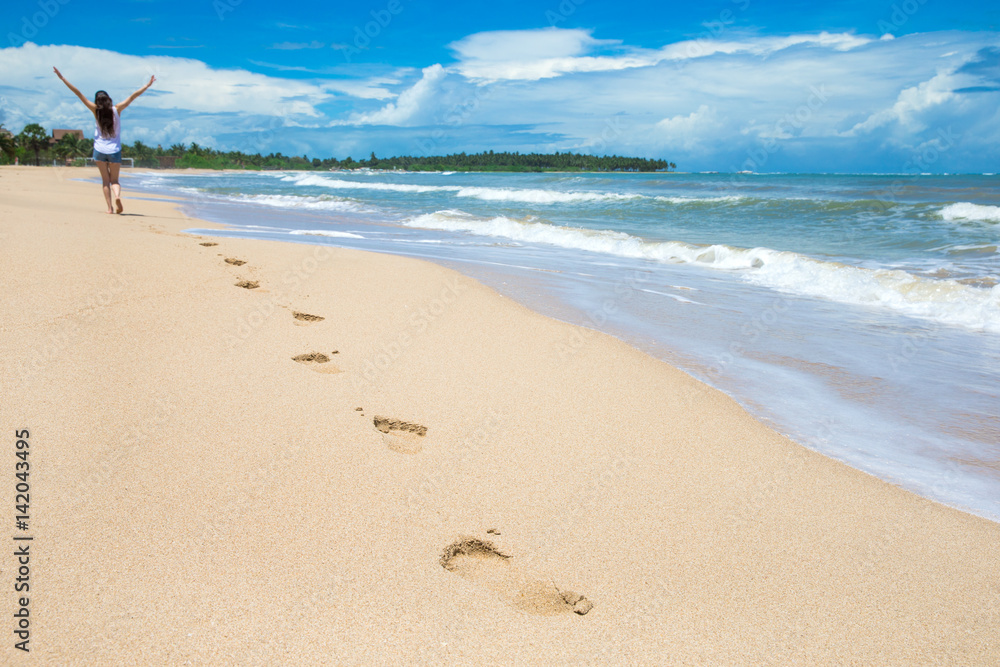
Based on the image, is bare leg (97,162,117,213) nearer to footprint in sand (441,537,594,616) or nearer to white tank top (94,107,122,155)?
white tank top (94,107,122,155)

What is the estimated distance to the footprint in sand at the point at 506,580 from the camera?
5.60 ft

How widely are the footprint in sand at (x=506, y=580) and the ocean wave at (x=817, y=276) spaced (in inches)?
232

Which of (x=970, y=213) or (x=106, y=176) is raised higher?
(x=106, y=176)

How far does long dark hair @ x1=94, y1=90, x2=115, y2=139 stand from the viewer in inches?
307

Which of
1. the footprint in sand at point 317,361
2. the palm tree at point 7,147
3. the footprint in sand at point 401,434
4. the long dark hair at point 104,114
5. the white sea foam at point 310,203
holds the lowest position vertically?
the footprint in sand at point 401,434

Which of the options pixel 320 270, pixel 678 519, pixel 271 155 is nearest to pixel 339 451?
pixel 678 519

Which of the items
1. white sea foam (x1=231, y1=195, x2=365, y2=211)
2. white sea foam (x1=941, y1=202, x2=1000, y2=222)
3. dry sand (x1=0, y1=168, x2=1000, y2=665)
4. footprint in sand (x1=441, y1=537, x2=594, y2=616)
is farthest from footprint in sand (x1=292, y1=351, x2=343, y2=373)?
white sea foam (x1=941, y1=202, x2=1000, y2=222)

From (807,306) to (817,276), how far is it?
1.85 meters

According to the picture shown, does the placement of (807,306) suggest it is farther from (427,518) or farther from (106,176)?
(106,176)

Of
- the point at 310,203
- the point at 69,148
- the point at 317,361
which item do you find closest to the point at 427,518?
the point at 317,361

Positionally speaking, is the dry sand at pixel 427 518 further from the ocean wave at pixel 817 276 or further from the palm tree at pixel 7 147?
the palm tree at pixel 7 147

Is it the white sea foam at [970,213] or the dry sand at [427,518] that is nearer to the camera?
the dry sand at [427,518]

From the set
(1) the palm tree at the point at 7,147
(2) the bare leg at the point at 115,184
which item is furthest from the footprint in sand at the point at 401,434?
(1) the palm tree at the point at 7,147

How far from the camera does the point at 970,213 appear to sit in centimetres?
1514
